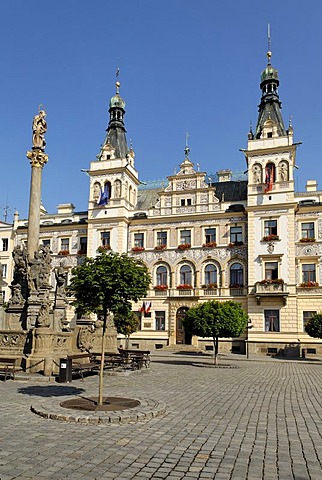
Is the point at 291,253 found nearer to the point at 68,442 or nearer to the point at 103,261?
the point at 103,261

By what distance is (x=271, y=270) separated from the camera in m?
39.4

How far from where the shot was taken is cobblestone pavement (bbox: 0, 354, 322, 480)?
611 cm

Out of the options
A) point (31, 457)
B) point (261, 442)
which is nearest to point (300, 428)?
point (261, 442)

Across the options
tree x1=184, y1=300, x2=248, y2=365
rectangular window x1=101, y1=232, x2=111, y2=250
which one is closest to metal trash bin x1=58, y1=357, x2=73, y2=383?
tree x1=184, y1=300, x2=248, y2=365

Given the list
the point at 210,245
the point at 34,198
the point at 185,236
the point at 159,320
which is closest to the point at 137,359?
the point at 34,198

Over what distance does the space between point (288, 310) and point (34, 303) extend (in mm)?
24833

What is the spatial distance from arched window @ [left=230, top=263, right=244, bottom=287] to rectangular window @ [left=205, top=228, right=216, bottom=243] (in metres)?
3.29

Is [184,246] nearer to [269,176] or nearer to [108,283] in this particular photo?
[269,176]

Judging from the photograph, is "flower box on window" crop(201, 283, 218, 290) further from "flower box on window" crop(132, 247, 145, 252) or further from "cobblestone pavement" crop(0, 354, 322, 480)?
"cobblestone pavement" crop(0, 354, 322, 480)

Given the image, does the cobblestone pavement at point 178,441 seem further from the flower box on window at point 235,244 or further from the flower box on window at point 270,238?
the flower box on window at point 235,244

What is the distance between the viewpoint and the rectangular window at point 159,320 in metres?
42.6

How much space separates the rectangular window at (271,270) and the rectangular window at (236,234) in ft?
12.7

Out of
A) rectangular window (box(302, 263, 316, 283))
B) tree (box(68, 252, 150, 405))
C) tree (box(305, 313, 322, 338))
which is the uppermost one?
rectangular window (box(302, 263, 316, 283))

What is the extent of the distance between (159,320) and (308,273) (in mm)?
14550
